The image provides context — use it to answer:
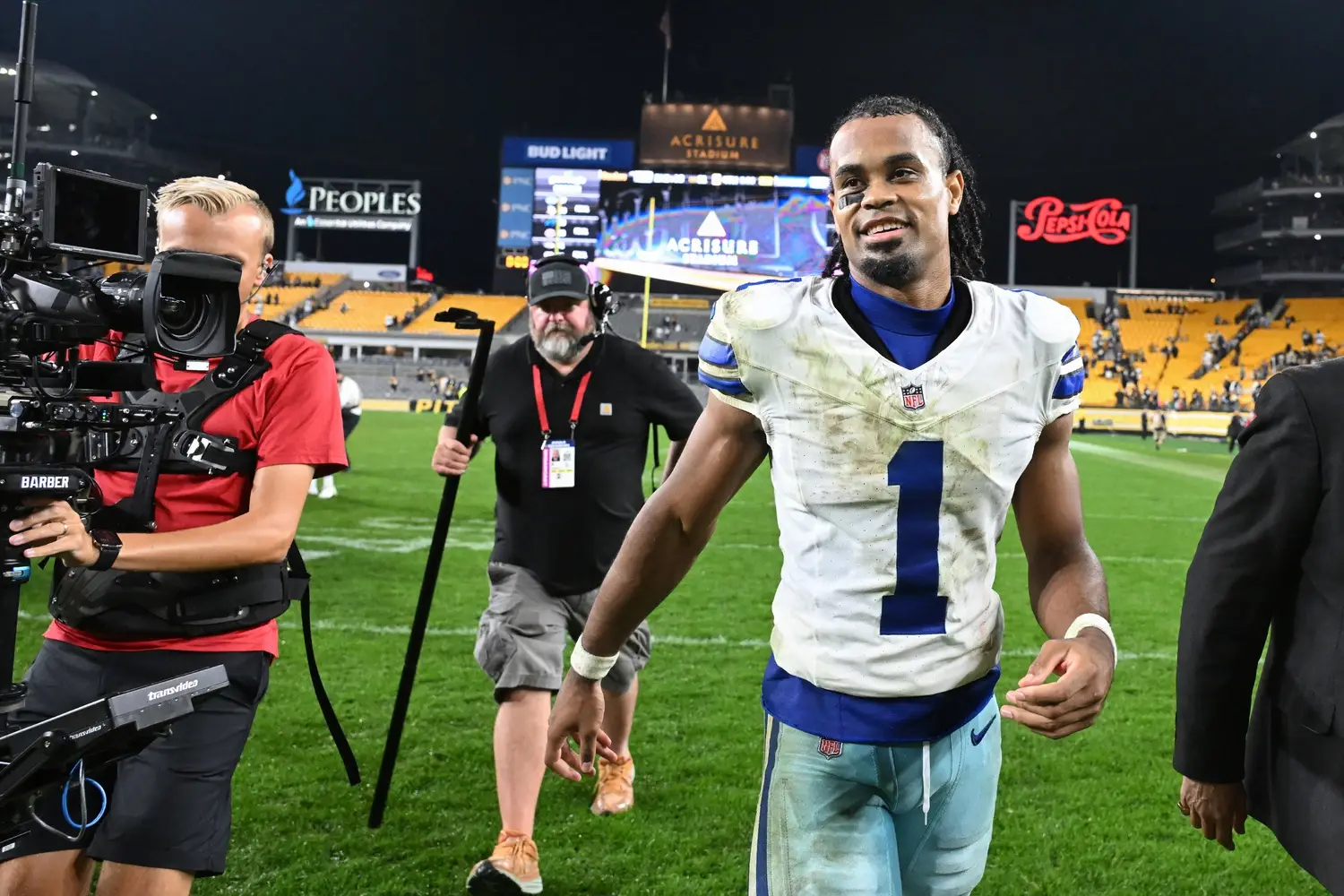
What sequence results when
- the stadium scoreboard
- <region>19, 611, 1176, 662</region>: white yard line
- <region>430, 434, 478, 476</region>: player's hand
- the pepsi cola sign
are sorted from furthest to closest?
the pepsi cola sign → the stadium scoreboard → <region>19, 611, 1176, 662</region>: white yard line → <region>430, 434, 478, 476</region>: player's hand

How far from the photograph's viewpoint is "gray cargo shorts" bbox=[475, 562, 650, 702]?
11.6ft

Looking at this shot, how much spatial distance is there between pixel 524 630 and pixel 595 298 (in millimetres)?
1256

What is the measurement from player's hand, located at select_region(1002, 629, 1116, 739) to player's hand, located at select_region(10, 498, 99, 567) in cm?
155

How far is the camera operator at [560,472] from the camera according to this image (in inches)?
142

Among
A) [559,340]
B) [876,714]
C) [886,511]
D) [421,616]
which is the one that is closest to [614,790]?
[421,616]

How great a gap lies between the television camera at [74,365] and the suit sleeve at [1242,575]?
69.2 inches

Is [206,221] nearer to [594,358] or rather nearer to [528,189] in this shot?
[594,358]

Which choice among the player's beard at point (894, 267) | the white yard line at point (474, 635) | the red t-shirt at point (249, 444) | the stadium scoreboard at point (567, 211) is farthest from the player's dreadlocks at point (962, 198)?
Result: the stadium scoreboard at point (567, 211)

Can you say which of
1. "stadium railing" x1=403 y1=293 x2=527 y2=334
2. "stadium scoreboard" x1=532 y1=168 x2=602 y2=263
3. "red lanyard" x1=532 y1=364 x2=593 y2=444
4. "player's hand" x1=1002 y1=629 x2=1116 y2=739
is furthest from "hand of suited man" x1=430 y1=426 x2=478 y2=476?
"stadium railing" x1=403 y1=293 x2=527 y2=334

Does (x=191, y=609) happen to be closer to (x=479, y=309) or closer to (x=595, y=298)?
(x=595, y=298)

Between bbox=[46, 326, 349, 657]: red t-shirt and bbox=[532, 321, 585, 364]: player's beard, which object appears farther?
bbox=[532, 321, 585, 364]: player's beard

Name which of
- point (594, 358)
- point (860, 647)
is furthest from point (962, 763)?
point (594, 358)

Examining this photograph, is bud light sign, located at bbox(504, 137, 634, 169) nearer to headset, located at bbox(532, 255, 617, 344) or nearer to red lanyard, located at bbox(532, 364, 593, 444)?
headset, located at bbox(532, 255, 617, 344)

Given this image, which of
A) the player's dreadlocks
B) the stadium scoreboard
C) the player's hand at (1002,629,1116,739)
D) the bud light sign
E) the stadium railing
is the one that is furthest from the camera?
the stadium railing
